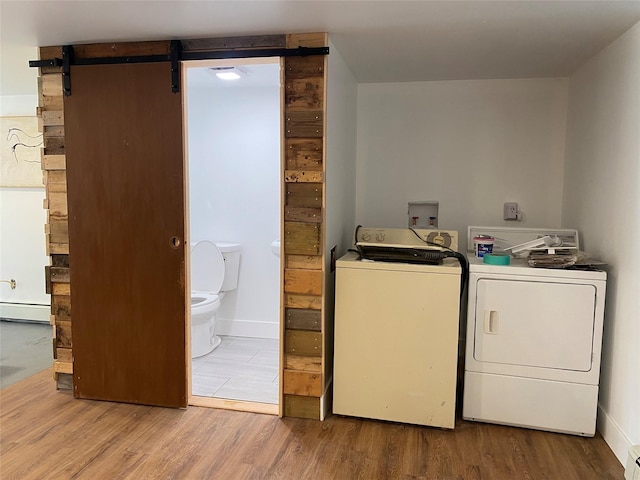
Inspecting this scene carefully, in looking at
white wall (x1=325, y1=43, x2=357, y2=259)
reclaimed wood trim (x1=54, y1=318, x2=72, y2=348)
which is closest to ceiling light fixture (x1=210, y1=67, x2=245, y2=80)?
white wall (x1=325, y1=43, x2=357, y2=259)

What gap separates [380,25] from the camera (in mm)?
2314

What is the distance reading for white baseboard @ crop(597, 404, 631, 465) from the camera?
2258 millimetres

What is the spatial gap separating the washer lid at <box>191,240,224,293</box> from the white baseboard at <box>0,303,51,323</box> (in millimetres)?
1706

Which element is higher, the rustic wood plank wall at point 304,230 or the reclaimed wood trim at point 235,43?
the reclaimed wood trim at point 235,43

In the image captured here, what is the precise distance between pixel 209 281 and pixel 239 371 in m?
0.85

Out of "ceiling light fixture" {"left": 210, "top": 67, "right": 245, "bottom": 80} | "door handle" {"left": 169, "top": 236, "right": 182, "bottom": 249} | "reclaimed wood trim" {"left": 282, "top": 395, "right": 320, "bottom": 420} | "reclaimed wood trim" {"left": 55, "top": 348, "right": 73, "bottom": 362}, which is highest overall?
"ceiling light fixture" {"left": 210, "top": 67, "right": 245, "bottom": 80}

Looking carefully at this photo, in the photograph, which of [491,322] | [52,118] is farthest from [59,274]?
[491,322]

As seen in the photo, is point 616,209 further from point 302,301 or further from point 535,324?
point 302,301

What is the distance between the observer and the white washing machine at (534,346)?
2479mm

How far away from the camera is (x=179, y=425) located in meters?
2.63

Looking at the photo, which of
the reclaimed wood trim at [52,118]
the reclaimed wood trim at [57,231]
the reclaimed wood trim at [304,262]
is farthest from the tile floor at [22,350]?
the reclaimed wood trim at [304,262]

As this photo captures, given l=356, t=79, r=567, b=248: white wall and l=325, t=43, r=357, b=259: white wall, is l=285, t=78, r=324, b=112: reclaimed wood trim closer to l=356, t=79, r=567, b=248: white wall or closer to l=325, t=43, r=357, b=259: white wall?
l=325, t=43, r=357, b=259: white wall

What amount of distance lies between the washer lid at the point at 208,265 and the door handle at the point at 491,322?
2160 millimetres

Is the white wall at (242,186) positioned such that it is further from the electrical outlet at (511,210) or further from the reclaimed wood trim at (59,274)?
the electrical outlet at (511,210)
